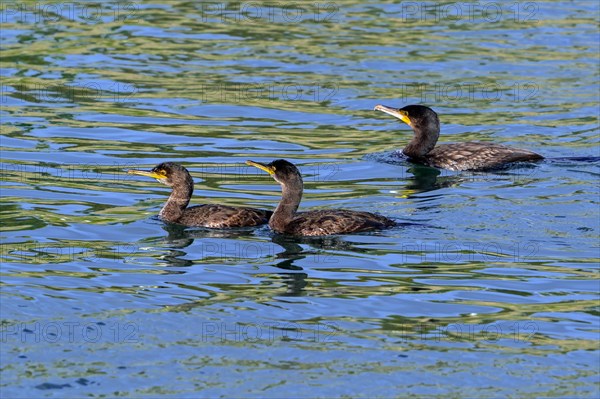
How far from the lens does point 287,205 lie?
16.0 meters

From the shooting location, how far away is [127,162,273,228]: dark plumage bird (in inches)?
627

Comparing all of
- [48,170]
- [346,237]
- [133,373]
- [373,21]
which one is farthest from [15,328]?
[373,21]

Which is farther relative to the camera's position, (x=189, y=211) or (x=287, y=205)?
(x=189, y=211)

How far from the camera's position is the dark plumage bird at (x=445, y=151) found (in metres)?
19.2

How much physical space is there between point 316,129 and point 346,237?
6695 mm

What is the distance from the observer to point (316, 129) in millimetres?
21969

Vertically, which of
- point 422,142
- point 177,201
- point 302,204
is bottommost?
point 302,204

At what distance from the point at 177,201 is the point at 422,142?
492cm

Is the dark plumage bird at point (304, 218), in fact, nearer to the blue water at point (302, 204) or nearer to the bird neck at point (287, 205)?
the bird neck at point (287, 205)

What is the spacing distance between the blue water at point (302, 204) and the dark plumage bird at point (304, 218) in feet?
0.52

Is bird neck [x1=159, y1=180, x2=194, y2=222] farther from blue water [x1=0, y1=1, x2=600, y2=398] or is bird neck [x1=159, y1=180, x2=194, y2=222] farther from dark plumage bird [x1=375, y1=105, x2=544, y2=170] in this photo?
dark plumage bird [x1=375, y1=105, x2=544, y2=170]

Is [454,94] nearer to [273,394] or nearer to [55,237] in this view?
[55,237]

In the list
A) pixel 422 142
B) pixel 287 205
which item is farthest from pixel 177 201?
pixel 422 142

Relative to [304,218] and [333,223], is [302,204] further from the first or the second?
[333,223]
